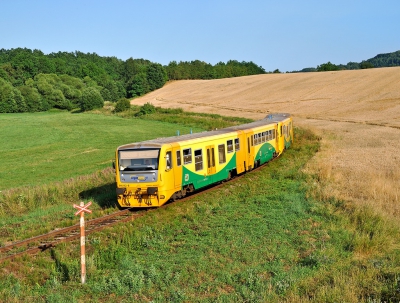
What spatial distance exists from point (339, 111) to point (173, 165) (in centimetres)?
4026

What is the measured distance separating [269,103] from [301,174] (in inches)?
1771

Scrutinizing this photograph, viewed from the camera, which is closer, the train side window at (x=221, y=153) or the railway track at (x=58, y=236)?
the railway track at (x=58, y=236)

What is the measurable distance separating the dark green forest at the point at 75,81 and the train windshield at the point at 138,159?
225ft

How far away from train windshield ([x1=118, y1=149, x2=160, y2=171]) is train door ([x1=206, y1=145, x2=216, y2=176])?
10.6ft

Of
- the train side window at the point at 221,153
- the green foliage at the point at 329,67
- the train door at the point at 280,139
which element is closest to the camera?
the train side window at the point at 221,153

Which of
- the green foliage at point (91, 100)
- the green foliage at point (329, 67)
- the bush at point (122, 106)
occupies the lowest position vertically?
the bush at point (122, 106)

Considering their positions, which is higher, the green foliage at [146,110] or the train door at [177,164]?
the green foliage at [146,110]

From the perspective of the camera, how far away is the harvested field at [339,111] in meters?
18.2

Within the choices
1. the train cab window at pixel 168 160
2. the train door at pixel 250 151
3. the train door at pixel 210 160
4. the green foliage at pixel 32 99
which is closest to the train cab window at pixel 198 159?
the train door at pixel 210 160

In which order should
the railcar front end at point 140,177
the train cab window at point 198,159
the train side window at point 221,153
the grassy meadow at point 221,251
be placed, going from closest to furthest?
the grassy meadow at point 221,251 → the railcar front end at point 140,177 → the train cab window at point 198,159 → the train side window at point 221,153

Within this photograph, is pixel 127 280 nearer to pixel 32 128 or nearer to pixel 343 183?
pixel 343 183

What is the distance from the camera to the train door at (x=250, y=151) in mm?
21859

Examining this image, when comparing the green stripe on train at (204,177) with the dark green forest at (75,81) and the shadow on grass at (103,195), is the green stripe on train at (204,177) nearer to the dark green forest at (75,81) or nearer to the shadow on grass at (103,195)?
the shadow on grass at (103,195)

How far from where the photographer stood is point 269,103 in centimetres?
6456
